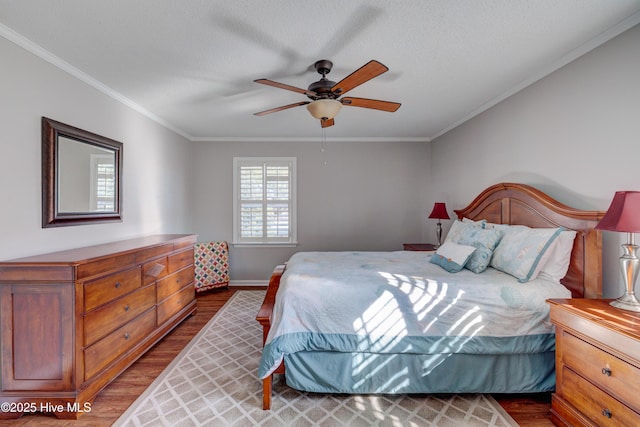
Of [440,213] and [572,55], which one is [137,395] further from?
[572,55]

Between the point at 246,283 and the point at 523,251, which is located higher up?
the point at 523,251

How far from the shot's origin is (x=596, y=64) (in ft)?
6.70

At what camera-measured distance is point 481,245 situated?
247 centimetres

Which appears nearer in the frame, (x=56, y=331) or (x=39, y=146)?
(x=56, y=331)

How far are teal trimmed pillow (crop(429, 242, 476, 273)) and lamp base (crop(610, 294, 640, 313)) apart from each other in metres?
0.91

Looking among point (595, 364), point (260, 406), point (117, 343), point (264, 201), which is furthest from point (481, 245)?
point (264, 201)

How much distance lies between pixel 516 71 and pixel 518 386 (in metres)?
2.54

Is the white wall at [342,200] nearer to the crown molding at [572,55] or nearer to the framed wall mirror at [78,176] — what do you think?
the crown molding at [572,55]

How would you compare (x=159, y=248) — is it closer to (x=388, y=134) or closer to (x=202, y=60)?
(x=202, y=60)

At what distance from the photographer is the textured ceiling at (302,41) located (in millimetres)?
1682

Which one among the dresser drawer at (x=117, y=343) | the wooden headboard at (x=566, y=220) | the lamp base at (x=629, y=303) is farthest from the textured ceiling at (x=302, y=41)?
the dresser drawer at (x=117, y=343)

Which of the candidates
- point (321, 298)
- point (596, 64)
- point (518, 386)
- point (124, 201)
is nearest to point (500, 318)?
point (518, 386)

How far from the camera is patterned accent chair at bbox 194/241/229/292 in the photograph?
14.2ft

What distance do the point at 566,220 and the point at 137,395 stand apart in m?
3.50
